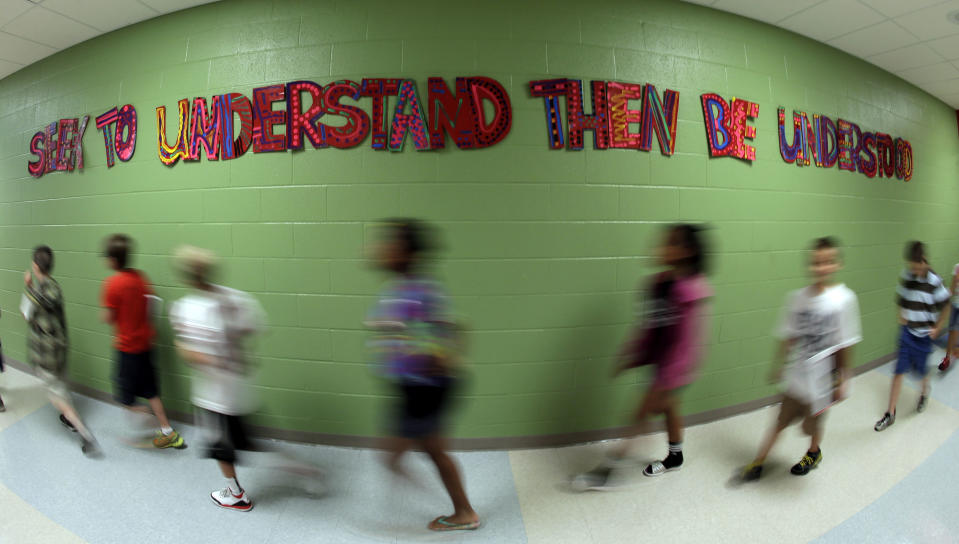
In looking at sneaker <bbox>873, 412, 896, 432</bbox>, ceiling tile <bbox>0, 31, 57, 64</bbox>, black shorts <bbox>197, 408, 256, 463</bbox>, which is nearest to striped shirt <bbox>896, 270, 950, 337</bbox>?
sneaker <bbox>873, 412, 896, 432</bbox>

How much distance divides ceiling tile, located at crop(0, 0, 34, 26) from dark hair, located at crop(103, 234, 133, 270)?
1.91 m

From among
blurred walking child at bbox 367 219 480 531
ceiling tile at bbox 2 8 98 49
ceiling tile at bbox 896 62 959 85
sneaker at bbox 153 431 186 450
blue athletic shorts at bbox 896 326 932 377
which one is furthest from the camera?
ceiling tile at bbox 896 62 959 85

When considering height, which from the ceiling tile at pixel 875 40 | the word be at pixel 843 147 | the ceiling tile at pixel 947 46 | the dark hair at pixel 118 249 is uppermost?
the ceiling tile at pixel 947 46

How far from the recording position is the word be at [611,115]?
7.06 feet

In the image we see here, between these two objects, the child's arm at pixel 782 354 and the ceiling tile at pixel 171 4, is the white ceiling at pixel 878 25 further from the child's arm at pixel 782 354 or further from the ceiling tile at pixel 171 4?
the ceiling tile at pixel 171 4

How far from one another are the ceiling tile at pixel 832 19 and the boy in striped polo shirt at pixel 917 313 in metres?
1.66

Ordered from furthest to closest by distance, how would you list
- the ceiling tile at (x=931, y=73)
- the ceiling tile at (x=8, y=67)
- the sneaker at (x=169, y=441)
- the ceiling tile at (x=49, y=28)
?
1. the ceiling tile at (x=931, y=73)
2. the ceiling tile at (x=8, y=67)
3. the ceiling tile at (x=49, y=28)
4. the sneaker at (x=169, y=441)

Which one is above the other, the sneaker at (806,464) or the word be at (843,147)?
the word be at (843,147)

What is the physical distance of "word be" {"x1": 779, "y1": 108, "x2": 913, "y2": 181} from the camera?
276 centimetres

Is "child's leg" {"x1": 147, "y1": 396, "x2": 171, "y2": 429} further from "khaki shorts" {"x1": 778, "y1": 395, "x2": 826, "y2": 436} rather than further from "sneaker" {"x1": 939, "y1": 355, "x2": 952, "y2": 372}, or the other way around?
"sneaker" {"x1": 939, "y1": 355, "x2": 952, "y2": 372}

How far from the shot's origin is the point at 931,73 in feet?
11.5

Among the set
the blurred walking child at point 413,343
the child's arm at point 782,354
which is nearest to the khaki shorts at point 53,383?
the blurred walking child at point 413,343

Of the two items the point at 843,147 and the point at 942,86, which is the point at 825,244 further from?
the point at 942,86

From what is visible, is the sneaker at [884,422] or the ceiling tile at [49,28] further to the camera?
the ceiling tile at [49,28]
